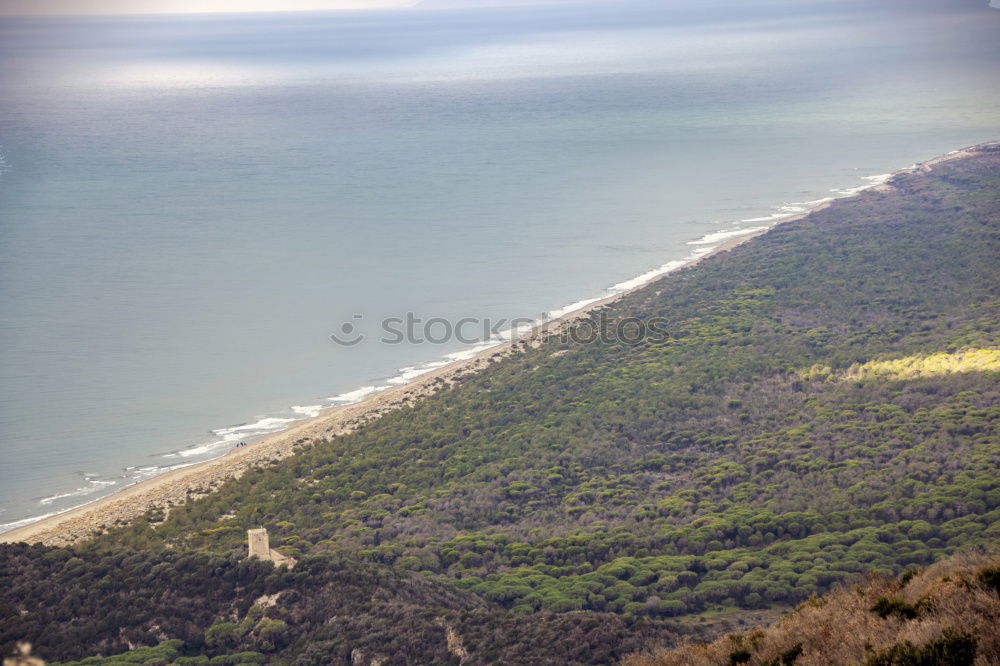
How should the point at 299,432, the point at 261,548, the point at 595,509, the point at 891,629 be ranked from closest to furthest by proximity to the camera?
the point at 891,629
the point at 261,548
the point at 595,509
the point at 299,432

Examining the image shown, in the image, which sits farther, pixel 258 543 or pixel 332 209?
pixel 332 209

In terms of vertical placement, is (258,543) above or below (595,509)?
above

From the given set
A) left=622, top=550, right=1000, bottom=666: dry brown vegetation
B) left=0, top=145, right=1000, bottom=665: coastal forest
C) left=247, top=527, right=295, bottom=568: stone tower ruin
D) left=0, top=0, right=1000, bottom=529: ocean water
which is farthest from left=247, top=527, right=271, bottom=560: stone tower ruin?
left=622, top=550, right=1000, bottom=666: dry brown vegetation

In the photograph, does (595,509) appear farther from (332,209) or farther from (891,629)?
(332,209)

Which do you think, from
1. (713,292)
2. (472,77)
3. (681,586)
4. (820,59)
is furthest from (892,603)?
(820,59)

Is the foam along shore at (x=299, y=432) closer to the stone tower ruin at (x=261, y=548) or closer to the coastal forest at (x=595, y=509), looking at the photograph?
the coastal forest at (x=595, y=509)

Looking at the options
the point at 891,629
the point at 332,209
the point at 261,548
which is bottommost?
the point at 261,548

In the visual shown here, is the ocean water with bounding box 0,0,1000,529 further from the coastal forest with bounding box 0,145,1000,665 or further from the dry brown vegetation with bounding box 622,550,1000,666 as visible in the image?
the dry brown vegetation with bounding box 622,550,1000,666

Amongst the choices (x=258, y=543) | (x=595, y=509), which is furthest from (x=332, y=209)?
(x=258, y=543)
